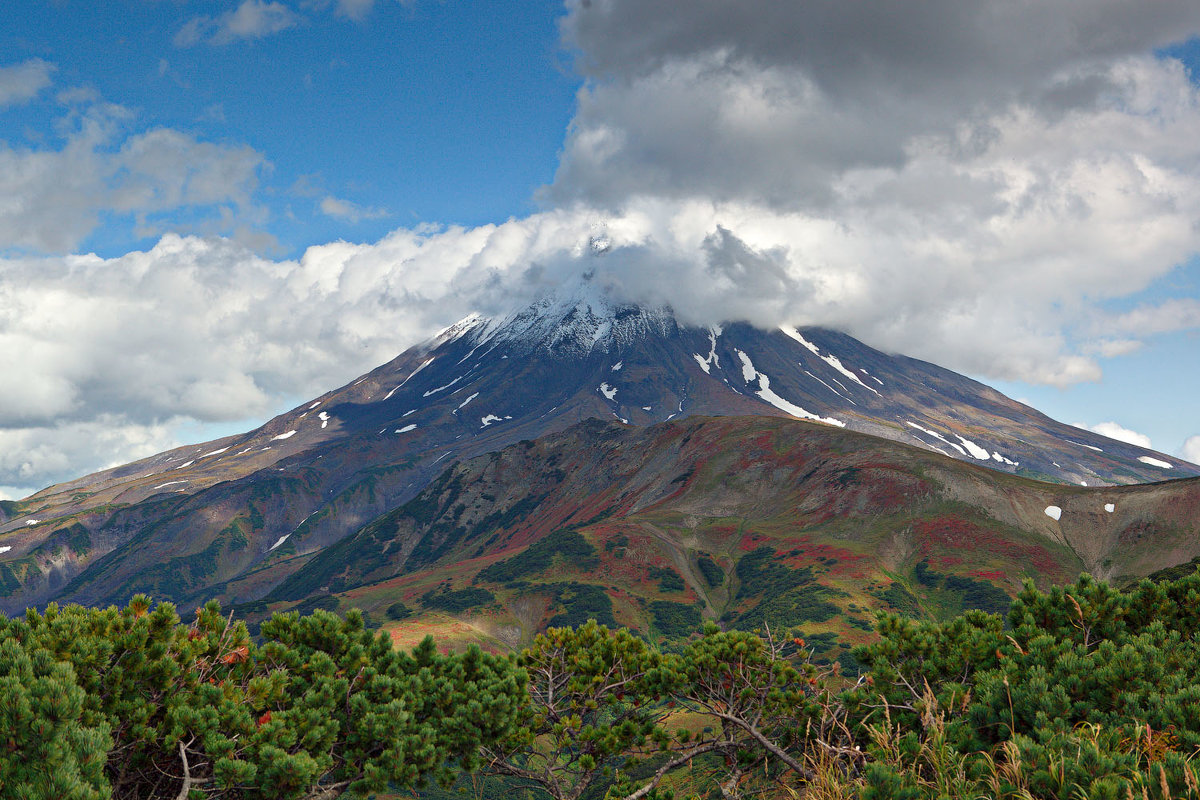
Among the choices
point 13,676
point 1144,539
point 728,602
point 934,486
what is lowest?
point 728,602

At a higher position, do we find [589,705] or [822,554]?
[589,705]

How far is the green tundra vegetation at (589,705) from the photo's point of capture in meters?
9.71

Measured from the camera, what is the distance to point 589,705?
65.7ft

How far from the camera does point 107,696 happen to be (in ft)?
41.8

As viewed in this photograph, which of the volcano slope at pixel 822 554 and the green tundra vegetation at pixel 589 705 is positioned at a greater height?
the green tundra vegetation at pixel 589 705

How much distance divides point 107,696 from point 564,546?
14493cm

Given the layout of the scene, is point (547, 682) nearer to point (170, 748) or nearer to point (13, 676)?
point (170, 748)

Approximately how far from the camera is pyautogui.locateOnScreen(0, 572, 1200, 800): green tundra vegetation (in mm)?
9711

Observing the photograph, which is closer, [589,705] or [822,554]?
[589,705]

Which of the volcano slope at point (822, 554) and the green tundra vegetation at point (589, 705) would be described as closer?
the green tundra vegetation at point (589, 705)

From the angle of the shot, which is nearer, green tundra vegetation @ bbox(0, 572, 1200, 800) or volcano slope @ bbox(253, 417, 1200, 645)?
green tundra vegetation @ bbox(0, 572, 1200, 800)

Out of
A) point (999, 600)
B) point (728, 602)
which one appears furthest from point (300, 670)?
point (728, 602)

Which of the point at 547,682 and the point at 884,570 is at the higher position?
the point at 547,682

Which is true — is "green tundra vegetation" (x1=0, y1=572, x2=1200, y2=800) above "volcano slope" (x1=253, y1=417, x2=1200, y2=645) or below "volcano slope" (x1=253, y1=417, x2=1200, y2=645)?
above
